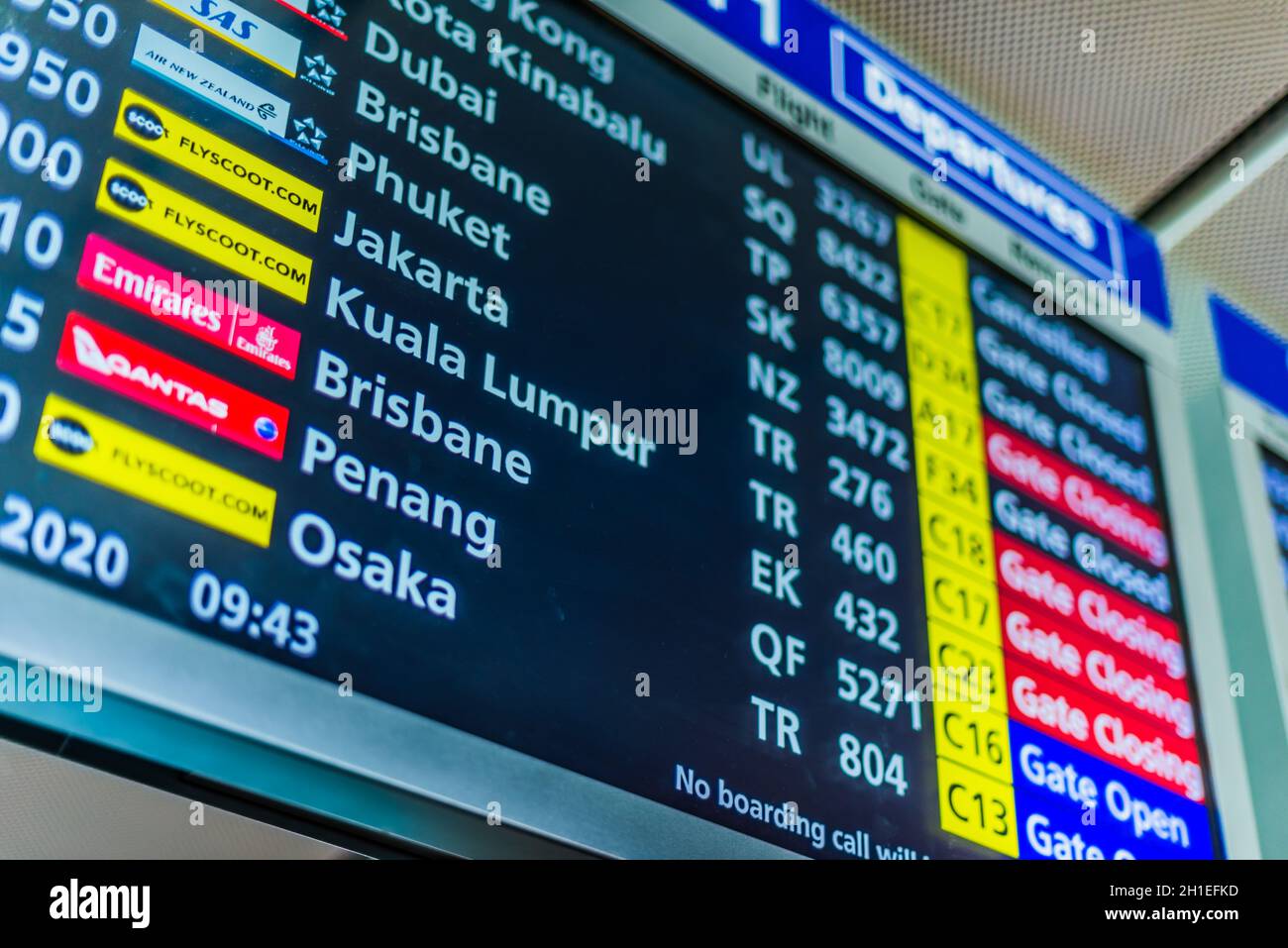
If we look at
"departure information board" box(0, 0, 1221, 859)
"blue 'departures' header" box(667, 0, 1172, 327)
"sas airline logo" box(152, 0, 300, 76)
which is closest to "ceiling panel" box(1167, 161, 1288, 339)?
"blue 'departures' header" box(667, 0, 1172, 327)

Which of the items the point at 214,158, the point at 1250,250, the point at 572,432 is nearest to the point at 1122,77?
the point at 1250,250

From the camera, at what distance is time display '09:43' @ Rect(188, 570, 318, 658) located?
4.70ft

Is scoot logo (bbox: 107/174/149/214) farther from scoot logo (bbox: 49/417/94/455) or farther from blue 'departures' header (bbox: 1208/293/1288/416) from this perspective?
blue 'departures' header (bbox: 1208/293/1288/416)

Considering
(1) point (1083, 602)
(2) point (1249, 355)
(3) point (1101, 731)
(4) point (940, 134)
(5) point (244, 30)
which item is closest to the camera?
(5) point (244, 30)

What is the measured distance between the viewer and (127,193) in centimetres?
157

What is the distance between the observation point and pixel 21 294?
4.76 feet

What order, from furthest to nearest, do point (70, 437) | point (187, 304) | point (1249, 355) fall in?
point (1249, 355) → point (187, 304) → point (70, 437)

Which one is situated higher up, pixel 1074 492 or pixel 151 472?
pixel 1074 492

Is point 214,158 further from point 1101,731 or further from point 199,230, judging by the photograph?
point 1101,731

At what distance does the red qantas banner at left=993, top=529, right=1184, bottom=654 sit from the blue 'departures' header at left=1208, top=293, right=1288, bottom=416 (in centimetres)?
71

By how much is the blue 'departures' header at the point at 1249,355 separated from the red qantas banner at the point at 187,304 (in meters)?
1.93

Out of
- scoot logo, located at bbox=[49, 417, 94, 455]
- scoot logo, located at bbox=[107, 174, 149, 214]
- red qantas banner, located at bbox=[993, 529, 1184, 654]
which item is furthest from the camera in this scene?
red qantas banner, located at bbox=[993, 529, 1184, 654]

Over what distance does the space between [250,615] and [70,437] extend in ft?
0.71
